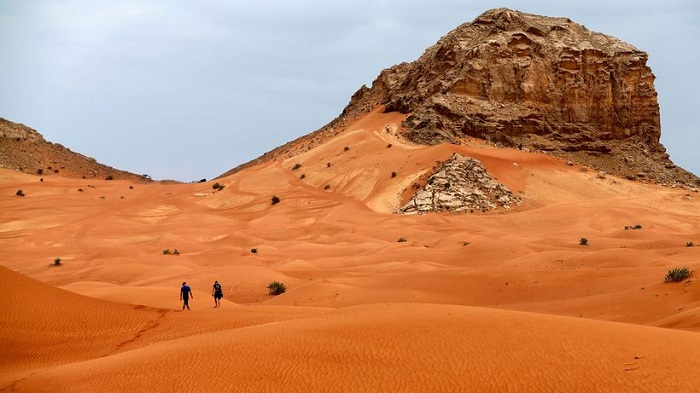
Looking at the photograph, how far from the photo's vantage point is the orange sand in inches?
328

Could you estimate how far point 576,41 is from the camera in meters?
56.1

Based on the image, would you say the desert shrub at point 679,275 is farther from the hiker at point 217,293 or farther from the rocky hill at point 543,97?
the rocky hill at point 543,97

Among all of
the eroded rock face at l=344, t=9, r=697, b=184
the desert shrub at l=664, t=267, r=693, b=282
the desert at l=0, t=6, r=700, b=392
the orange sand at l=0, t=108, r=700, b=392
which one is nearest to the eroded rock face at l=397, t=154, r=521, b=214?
the desert at l=0, t=6, r=700, b=392

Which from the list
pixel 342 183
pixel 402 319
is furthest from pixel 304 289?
pixel 342 183

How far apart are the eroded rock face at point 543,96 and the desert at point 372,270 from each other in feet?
1.37

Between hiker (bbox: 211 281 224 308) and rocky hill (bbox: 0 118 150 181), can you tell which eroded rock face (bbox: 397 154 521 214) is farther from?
rocky hill (bbox: 0 118 150 181)

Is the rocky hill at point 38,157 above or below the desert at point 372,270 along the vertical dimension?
above

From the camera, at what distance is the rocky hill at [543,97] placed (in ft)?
168

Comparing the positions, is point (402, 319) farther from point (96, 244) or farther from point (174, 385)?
point (96, 244)

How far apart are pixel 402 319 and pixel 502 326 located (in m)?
1.80

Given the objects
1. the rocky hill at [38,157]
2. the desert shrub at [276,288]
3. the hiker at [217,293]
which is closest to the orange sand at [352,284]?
the desert shrub at [276,288]

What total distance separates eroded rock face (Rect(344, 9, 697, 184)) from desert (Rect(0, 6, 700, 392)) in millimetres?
417

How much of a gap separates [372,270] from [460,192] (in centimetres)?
1757

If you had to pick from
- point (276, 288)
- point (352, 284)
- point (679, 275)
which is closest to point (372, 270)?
point (352, 284)
